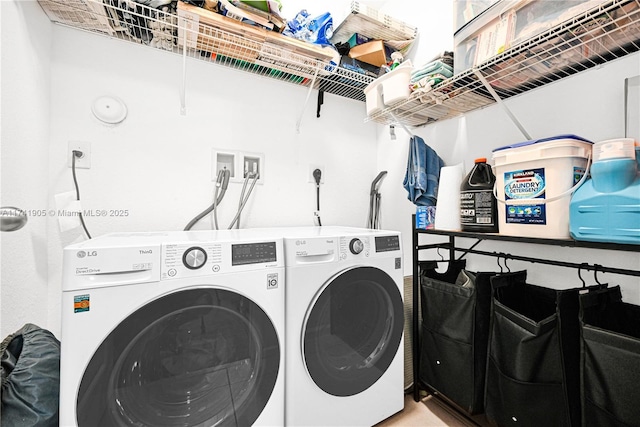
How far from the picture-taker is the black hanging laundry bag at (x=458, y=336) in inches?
Result: 46.4

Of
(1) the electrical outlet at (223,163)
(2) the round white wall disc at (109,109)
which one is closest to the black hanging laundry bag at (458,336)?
(1) the electrical outlet at (223,163)

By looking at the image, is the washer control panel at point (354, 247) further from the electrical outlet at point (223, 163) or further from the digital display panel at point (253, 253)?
the electrical outlet at point (223, 163)

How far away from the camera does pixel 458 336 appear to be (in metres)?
1.22

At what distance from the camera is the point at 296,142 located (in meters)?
1.94

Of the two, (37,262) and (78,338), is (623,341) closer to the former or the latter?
(78,338)

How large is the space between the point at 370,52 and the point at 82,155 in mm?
1701

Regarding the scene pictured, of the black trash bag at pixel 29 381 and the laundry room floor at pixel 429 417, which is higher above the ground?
the black trash bag at pixel 29 381

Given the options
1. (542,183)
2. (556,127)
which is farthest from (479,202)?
(556,127)

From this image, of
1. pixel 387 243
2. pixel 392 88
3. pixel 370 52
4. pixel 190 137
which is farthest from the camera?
pixel 370 52

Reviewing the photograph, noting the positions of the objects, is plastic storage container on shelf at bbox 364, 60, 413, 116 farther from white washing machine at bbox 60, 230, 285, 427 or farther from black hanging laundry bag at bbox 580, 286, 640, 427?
black hanging laundry bag at bbox 580, 286, 640, 427

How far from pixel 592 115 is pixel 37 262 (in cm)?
239

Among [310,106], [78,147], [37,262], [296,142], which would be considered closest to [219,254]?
[37,262]

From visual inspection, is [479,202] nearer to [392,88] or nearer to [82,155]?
[392,88]

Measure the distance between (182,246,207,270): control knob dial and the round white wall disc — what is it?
100 centimetres
